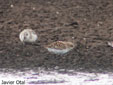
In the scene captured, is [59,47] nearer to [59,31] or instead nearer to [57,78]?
[57,78]

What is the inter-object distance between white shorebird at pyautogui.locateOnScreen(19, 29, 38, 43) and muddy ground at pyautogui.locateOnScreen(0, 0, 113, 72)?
5.3 inches

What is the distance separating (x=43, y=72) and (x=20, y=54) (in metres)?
1.14

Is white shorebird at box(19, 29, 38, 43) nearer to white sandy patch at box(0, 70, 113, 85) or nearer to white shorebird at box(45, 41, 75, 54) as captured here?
white shorebird at box(45, 41, 75, 54)

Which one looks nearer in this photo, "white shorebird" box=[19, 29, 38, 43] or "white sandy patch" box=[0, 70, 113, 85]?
"white sandy patch" box=[0, 70, 113, 85]

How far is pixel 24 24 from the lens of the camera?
9523 mm

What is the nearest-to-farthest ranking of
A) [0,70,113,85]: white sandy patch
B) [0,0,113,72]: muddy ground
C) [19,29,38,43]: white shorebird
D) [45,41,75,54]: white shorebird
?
[0,70,113,85]: white sandy patch → [0,0,113,72]: muddy ground → [45,41,75,54]: white shorebird → [19,29,38,43]: white shorebird

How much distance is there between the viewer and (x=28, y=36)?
829 cm

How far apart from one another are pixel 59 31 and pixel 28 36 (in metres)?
1.07

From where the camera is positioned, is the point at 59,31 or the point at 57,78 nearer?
Result: the point at 57,78

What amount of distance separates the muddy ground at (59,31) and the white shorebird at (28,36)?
0.13m

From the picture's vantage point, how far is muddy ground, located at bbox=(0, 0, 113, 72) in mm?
7281

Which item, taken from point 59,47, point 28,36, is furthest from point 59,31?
point 59,47

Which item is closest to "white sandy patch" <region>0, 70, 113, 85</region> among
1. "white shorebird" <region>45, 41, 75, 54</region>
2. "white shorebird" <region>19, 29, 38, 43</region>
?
"white shorebird" <region>45, 41, 75, 54</region>

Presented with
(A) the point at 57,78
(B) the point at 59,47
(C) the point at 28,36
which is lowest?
(A) the point at 57,78
